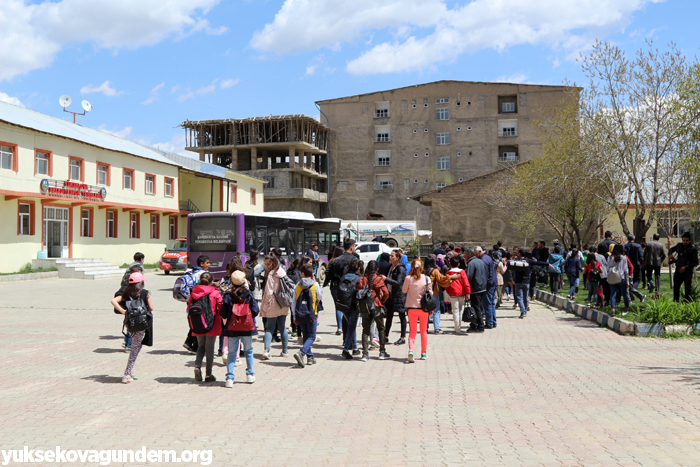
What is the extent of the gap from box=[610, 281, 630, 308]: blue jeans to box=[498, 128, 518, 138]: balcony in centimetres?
5657

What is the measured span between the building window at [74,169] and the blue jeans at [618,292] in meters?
29.3

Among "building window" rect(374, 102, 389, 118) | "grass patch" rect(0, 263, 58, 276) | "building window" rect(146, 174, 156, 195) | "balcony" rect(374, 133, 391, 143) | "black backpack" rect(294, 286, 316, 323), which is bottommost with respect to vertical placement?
"grass patch" rect(0, 263, 58, 276)

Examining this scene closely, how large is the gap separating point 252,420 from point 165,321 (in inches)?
363

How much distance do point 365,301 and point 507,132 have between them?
63.0 m

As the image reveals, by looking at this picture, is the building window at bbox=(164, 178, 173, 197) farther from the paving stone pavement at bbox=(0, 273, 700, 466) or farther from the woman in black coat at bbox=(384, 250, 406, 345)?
the woman in black coat at bbox=(384, 250, 406, 345)

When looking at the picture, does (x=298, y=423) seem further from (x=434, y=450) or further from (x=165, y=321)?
(x=165, y=321)

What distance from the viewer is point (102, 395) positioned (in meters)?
7.48

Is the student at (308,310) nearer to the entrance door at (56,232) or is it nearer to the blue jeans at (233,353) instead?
the blue jeans at (233,353)

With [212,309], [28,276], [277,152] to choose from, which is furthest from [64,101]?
[212,309]

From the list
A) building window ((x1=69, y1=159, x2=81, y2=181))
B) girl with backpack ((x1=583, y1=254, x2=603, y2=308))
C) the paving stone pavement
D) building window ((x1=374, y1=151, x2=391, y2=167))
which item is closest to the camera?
the paving stone pavement

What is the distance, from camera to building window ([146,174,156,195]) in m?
41.2

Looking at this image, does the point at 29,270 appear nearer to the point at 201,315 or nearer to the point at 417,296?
the point at 417,296

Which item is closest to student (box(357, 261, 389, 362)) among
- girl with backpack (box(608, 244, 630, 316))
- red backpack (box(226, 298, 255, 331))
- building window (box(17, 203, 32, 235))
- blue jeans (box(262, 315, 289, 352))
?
blue jeans (box(262, 315, 289, 352))

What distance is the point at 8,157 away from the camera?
2930cm
